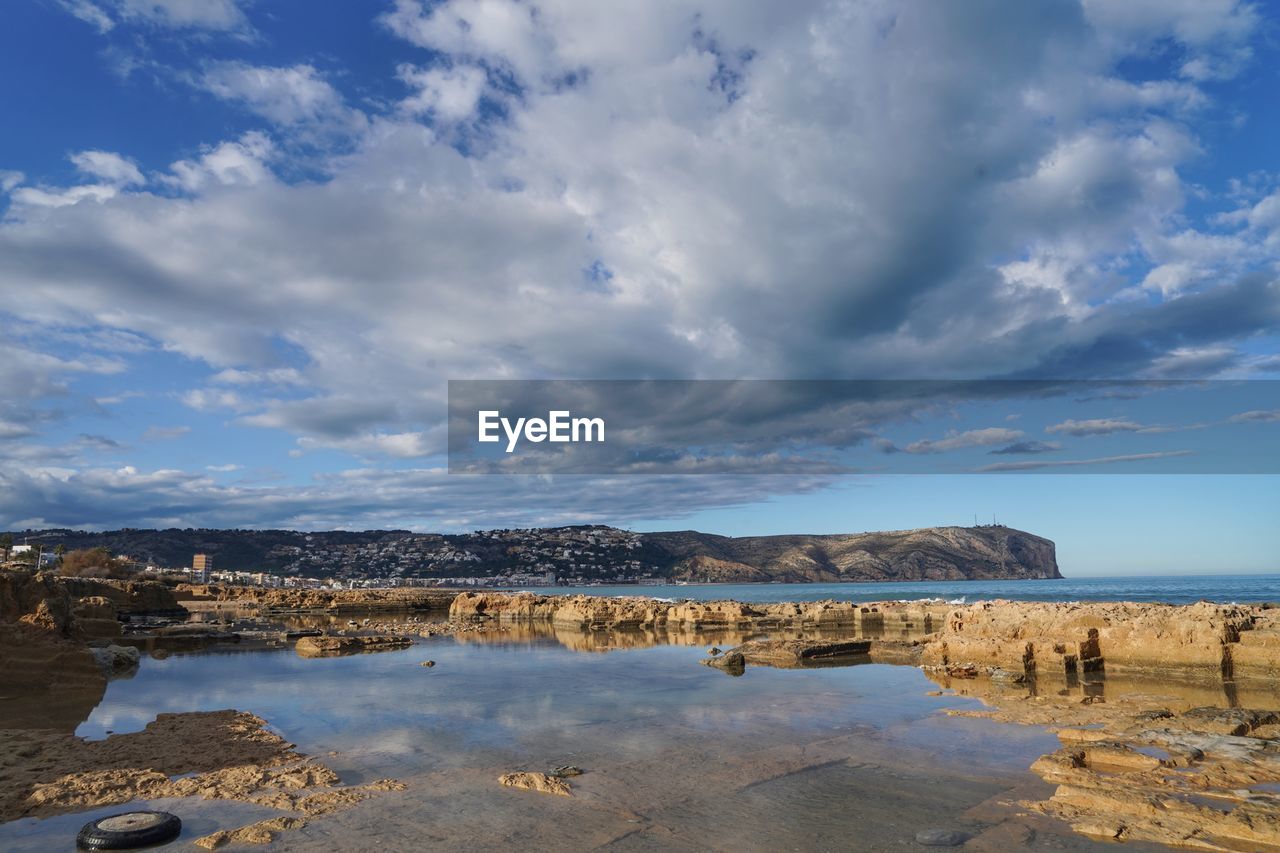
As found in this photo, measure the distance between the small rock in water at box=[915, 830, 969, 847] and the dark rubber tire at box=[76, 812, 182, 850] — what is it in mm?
7821

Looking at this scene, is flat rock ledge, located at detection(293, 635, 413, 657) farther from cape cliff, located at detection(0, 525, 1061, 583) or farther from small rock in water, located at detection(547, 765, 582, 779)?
cape cliff, located at detection(0, 525, 1061, 583)

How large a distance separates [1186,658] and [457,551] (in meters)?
182

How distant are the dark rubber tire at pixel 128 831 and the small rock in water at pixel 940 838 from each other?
7.82 m

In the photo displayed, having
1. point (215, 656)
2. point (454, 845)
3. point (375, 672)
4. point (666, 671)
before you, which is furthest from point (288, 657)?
point (454, 845)

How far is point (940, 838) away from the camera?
6.85m

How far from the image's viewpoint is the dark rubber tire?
21.9 feet

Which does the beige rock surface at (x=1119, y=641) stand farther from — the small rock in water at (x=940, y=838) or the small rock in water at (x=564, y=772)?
the small rock in water at (x=564, y=772)

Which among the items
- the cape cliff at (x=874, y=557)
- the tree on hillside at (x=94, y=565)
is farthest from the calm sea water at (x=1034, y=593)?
the tree on hillside at (x=94, y=565)

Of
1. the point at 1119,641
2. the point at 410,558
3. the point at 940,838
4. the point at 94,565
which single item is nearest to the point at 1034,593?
the point at 1119,641

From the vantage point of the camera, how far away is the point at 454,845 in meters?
6.86

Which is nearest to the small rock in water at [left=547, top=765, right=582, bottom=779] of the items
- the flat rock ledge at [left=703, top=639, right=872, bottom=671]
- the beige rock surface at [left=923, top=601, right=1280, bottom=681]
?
the flat rock ledge at [left=703, top=639, right=872, bottom=671]

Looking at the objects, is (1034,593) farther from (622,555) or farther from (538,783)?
(622,555)

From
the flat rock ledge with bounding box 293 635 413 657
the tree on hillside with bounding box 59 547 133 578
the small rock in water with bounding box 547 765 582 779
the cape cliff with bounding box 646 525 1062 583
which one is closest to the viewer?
the small rock in water with bounding box 547 765 582 779

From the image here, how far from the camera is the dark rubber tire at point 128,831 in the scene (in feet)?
21.9
